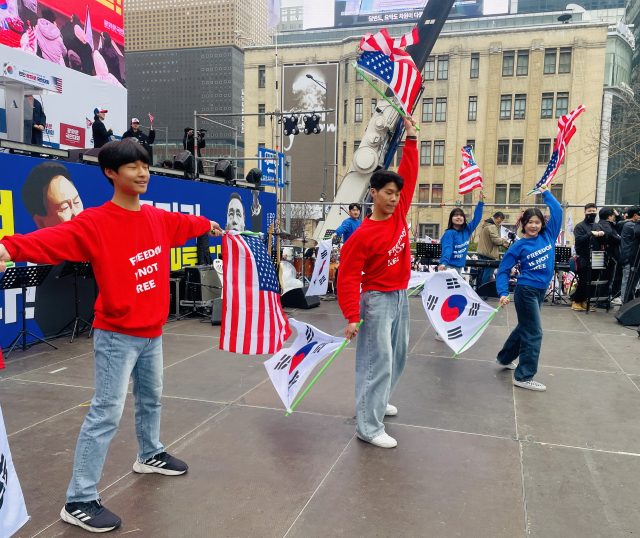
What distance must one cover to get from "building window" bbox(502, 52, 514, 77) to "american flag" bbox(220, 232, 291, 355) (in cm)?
4834

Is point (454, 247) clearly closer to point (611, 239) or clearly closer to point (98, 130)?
point (611, 239)

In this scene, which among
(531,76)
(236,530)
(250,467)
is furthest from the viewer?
(531,76)

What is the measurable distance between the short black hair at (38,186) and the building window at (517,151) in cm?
4494

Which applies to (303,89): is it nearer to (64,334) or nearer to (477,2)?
(477,2)

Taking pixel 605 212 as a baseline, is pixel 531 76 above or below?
above

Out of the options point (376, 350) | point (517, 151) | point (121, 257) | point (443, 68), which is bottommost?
point (376, 350)

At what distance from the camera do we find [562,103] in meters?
45.2

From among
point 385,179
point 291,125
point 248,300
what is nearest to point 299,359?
point 248,300

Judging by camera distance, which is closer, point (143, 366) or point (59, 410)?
point (143, 366)

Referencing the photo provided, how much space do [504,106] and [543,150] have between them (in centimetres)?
515

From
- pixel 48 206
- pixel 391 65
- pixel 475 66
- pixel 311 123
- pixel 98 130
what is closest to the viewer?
pixel 391 65

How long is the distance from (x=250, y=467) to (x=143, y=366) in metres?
1.10

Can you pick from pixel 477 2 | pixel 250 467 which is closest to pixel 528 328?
pixel 250 467

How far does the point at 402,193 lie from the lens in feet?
13.9
